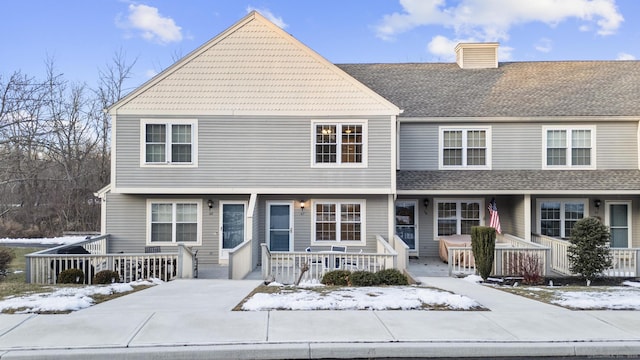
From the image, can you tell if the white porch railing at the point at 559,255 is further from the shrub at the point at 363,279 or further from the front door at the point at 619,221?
the shrub at the point at 363,279

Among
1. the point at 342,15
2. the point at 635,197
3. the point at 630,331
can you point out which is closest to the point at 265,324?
the point at 630,331

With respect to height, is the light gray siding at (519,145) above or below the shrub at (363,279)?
above

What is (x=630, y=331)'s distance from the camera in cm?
616

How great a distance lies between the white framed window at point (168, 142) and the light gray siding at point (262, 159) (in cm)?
18

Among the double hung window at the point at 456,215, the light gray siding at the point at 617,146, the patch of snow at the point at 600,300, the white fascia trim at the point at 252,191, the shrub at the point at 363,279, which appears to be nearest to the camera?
the patch of snow at the point at 600,300

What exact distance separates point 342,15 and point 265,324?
21844mm

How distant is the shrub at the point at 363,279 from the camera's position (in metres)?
10.2

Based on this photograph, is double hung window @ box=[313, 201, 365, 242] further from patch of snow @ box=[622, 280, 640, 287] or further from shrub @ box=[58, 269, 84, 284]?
patch of snow @ box=[622, 280, 640, 287]

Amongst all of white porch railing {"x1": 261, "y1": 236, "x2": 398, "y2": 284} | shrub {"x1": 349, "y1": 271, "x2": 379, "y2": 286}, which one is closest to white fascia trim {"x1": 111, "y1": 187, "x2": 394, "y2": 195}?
white porch railing {"x1": 261, "y1": 236, "x2": 398, "y2": 284}

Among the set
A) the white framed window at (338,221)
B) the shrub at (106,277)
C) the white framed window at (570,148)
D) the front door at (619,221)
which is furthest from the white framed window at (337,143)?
the front door at (619,221)

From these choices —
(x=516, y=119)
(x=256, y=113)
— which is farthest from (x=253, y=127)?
(x=516, y=119)

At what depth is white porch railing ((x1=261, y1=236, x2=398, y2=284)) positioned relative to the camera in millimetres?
11461

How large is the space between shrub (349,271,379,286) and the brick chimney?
502 inches

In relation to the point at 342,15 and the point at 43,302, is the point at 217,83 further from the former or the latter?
the point at 342,15
